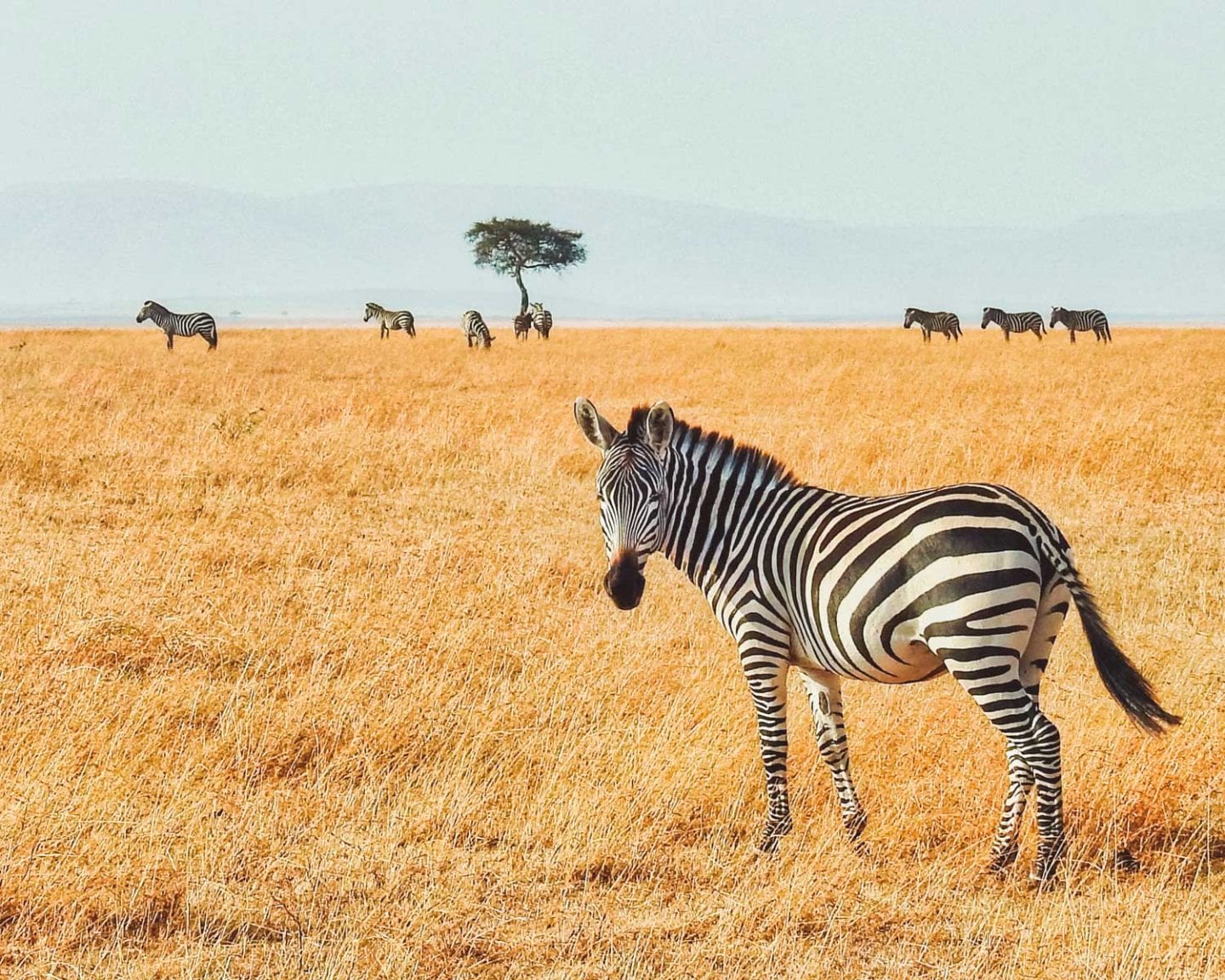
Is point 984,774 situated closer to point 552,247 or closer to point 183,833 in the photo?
point 183,833

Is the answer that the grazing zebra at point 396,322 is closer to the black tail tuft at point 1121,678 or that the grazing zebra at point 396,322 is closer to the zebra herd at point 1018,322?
the zebra herd at point 1018,322

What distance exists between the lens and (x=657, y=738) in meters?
6.45

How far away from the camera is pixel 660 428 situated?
5.49 m

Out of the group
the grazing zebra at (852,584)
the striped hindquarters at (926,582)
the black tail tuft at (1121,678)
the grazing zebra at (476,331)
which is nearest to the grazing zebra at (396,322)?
the grazing zebra at (476,331)

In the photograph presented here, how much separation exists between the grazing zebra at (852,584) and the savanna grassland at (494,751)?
52cm

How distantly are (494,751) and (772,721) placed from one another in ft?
6.19

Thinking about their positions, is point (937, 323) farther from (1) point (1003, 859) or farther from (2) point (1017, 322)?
(1) point (1003, 859)

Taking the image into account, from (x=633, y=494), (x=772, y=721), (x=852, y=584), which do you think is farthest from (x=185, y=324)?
(x=852, y=584)

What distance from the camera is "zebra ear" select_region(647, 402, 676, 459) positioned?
213 inches

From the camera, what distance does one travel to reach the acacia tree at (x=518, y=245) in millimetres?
76125

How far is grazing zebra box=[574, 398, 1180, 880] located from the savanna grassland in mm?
517

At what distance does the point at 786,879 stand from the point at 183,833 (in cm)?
255

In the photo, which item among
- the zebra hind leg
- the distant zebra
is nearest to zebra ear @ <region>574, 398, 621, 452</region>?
the zebra hind leg

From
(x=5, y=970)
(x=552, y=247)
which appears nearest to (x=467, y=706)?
(x=5, y=970)
